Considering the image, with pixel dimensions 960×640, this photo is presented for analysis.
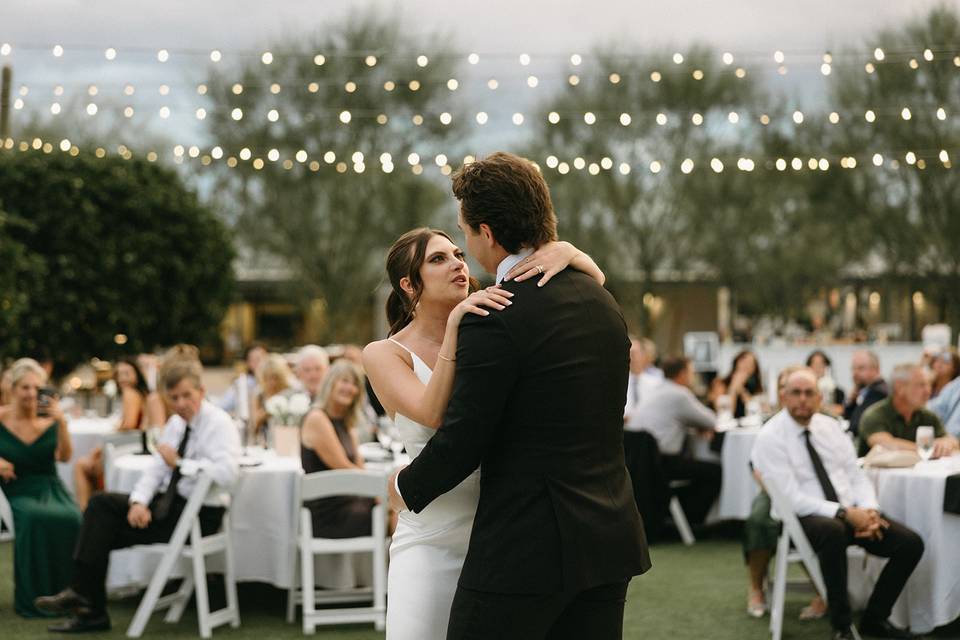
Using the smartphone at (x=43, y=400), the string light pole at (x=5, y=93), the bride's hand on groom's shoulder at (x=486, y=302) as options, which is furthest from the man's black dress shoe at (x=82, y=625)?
the string light pole at (x=5, y=93)

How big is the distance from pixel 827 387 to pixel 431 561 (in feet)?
26.3

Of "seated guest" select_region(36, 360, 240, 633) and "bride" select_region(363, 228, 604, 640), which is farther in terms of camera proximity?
"seated guest" select_region(36, 360, 240, 633)

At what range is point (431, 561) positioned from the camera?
2.89 m

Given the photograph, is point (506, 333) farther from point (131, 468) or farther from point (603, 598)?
point (131, 468)

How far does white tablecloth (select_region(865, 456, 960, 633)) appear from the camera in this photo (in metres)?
6.23

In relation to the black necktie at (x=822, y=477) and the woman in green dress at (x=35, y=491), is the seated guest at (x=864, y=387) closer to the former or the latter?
the black necktie at (x=822, y=477)

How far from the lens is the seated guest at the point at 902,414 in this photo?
7.70 meters

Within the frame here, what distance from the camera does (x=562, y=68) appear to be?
2619 centimetres

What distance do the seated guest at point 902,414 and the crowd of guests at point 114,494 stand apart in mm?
3091

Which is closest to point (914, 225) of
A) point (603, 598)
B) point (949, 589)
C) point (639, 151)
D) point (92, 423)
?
point (639, 151)

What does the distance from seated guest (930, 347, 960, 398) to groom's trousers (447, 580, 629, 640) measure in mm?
8927

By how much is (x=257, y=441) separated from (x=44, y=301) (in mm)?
9035

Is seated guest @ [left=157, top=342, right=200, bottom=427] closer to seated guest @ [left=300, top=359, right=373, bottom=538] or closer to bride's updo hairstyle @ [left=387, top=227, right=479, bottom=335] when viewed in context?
seated guest @ [left=300, top=359, right=373, bottom=538]

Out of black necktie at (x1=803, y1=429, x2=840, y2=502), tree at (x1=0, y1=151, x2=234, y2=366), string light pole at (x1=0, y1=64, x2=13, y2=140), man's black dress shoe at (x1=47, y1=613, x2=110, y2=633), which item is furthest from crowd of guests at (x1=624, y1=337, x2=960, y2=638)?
string light pole at (x1=0, y1=64, x2=13, y2=140)
